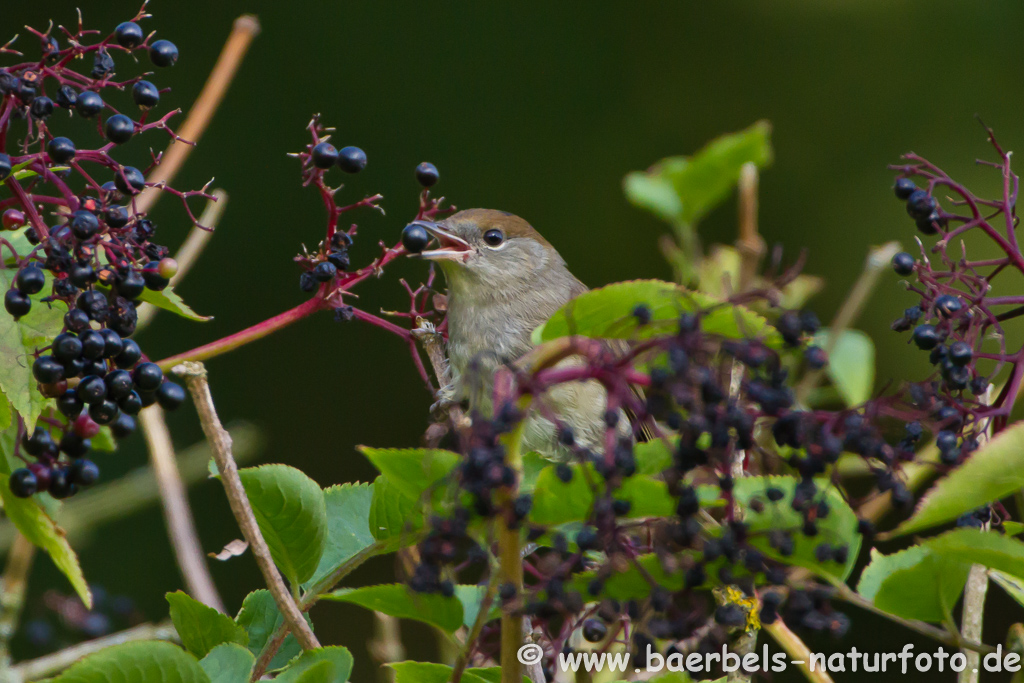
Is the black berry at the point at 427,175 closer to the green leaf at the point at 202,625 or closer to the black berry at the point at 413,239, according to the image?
the black berry at the point at 413,239

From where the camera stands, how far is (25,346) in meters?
1.22

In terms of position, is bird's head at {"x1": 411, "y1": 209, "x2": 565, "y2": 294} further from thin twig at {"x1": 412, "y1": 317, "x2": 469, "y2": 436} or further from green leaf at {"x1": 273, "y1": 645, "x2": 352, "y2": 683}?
green leaf at {"x1": 273, "y1": 645, "x2": 352, "y2": 683}

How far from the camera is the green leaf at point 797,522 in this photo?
3.01ft

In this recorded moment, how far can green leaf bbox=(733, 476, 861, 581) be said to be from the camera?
0.92 meters

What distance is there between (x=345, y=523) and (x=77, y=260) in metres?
0.44

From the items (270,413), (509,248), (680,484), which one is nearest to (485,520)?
(680,484)

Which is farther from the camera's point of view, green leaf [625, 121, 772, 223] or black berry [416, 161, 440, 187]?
green leaf [625, 121, 772, 223]

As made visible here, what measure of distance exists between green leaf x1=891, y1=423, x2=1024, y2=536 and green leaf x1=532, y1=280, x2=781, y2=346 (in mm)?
182

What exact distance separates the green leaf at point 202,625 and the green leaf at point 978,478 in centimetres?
69

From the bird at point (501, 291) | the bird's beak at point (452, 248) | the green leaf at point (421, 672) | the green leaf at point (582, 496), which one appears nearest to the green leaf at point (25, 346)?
the green leaf at point (421, 672)

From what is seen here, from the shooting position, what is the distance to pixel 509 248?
304 centimetres

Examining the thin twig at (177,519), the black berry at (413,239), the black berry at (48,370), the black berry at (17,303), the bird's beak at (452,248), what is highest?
the black berry at (413,239)

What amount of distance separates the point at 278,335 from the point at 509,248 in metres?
3.11

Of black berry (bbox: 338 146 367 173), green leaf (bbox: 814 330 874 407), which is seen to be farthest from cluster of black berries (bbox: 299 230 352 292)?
green leaf (bbox: 814 330 874 407)
